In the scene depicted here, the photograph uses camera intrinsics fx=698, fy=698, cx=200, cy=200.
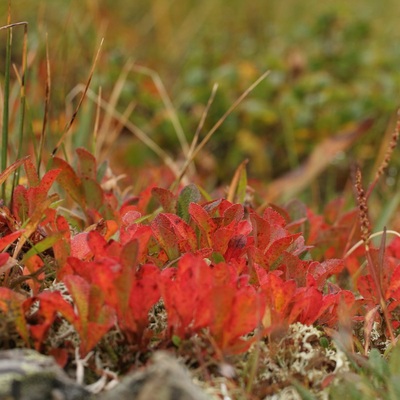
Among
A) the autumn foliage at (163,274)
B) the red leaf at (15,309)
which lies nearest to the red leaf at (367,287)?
the autumn foliage at (163,274)

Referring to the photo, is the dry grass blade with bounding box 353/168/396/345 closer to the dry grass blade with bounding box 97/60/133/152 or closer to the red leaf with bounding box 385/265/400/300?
the red leaf with bounding box 385/265/400/300

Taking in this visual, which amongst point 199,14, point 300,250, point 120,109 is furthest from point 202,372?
point 199,14

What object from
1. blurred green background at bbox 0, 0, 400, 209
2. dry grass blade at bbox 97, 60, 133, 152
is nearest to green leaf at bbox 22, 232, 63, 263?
dry grass blade at bbox 97, 60, 133, 152

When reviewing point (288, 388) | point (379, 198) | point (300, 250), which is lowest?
point (379, 198)

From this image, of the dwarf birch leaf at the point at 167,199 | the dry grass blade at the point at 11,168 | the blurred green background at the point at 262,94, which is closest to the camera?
the dry grass blade at the point at 11,168

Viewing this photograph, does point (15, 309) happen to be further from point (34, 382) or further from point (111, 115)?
point (111, 115)

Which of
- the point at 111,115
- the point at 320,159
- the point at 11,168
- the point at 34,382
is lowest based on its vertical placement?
the point at 320,159

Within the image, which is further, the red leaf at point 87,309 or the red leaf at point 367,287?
the red leaf at point 367,287

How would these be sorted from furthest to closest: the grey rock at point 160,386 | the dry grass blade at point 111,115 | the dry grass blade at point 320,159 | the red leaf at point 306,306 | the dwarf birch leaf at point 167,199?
1. the dry grass blade at point 320,159
2. the dry grass blade at point 111,115
3. the dwarf birch leaf at point 167,199
4. the red leaf at point 306,306
5. the grey rock at point 160,386

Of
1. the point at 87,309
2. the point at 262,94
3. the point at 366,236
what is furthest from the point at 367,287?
the point at 262,94

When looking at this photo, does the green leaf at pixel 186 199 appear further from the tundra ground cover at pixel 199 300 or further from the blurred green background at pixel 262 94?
the blurred green background at pixel 262 94

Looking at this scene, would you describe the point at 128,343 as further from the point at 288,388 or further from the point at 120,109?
the point at 120,109
